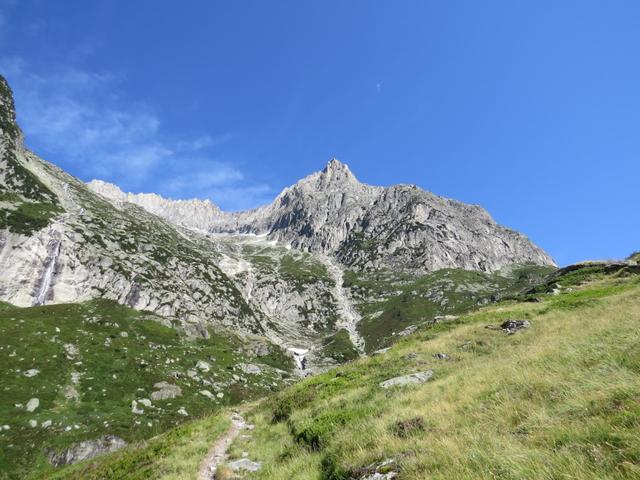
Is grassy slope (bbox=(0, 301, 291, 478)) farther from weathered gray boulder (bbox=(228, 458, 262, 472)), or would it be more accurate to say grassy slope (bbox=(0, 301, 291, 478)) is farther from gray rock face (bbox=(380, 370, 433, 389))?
weathered gray boulder (bbox=(228, 458, 262, 472))

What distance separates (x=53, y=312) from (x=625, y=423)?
142989mm

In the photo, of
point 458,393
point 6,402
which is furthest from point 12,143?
point 458,393

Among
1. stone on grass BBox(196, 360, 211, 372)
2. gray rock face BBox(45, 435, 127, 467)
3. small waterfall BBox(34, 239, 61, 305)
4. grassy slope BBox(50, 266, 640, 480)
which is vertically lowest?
gray rock face BBox(45, 435, 127, 467)

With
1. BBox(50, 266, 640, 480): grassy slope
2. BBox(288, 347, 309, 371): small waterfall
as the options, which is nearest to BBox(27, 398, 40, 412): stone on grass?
BBox(50, 266, 640, 480): grassy slope

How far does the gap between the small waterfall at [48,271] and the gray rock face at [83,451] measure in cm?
8422

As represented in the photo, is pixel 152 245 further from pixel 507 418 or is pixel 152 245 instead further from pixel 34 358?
pixel 507 418

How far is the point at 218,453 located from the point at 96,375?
8902 centimetres

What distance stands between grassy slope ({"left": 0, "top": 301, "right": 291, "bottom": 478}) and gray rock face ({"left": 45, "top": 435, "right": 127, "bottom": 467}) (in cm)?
127

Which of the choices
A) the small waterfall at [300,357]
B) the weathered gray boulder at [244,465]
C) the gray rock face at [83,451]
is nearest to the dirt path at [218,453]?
the weathered gray boulder at [244,465]

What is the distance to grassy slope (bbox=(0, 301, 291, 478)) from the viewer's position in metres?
67.1

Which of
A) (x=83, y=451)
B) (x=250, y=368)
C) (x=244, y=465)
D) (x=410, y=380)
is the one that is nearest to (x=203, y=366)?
(x=250, y=368)

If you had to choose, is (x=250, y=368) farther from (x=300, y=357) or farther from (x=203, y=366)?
(x=300, y=357)

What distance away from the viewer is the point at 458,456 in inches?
296

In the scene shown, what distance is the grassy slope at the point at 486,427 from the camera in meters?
6.13
